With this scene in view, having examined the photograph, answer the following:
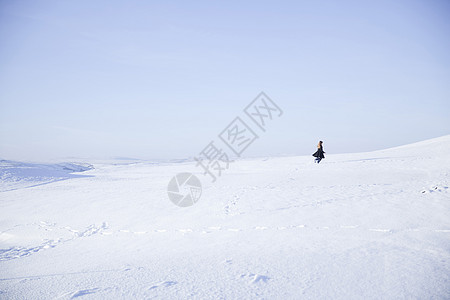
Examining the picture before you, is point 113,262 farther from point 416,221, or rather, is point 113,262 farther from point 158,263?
point 416,221

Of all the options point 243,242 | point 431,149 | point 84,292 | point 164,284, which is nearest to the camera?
point 84,292

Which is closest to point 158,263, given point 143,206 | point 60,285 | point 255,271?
point 60,285

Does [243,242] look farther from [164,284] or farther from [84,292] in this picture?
[84,292]

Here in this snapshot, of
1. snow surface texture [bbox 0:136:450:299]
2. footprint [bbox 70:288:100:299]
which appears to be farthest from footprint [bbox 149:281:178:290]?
footprint [bbox 70:288:100:299]

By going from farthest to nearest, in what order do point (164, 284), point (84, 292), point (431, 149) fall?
point (431, 149), point (164, 284), point (84, 292)

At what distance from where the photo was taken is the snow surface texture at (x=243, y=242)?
11.1ft

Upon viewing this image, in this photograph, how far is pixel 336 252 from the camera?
446 cm

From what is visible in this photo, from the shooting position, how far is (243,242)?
5.34 meters

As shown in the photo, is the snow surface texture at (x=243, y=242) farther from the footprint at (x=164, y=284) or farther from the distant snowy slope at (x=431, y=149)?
the distant snowy slope at (x=431, y=149)

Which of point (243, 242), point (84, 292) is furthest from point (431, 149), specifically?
point (84, 292)

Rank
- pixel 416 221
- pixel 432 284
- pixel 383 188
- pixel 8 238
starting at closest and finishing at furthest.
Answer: pixel 432 284, pixel 416 221, pixel 8 238, pixel 383 188

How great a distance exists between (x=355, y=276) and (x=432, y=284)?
875 millimetres

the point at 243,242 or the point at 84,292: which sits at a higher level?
the point at 84,292

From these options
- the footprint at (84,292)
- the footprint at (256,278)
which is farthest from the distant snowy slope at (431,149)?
the footprint at (84,292)
